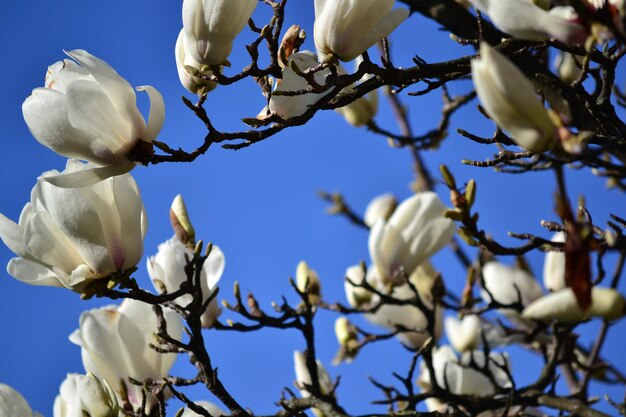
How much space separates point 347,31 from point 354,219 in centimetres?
225

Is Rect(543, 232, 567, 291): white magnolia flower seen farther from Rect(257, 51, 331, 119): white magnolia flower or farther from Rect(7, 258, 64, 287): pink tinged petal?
Rect(7, 258, 64, 287): pink tinged petal

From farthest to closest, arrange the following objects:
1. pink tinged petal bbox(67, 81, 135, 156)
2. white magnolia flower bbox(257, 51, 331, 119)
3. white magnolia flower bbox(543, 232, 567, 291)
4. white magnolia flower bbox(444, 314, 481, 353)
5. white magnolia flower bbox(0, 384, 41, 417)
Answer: white magnolia flower bbox(444, 314, 481, 353) < white magnolia flower bbox(543, 232, 567, 291) < white magnolia flower bbox(0, 384, 41, 417) < white magnolia flower bbox(257, 51, 331, 119) < pink tinged petal bbox(67, 81, 135, 156)

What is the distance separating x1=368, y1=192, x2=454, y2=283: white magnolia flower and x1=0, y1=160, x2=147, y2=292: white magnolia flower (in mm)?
949

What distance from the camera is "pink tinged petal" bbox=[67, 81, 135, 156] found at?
3.89 ft

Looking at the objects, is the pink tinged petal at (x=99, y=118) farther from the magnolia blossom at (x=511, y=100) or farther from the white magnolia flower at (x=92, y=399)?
the magnolia blossom at (x=511, y=100)

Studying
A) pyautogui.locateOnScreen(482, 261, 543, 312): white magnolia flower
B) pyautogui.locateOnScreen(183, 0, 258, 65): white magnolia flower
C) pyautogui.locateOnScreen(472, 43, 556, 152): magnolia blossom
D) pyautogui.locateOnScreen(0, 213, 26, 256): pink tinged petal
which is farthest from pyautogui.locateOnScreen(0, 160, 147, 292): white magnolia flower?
pyautogui.locateOnScreen(482, 261, 543, 312): white magnolia flower

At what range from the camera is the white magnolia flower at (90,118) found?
1.19 m

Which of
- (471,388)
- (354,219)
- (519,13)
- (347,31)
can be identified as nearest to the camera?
(519,13)

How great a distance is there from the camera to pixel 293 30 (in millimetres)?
1331

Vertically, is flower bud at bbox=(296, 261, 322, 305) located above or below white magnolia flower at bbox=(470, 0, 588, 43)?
above

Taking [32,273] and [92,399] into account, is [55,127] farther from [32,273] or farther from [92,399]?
[92,399]

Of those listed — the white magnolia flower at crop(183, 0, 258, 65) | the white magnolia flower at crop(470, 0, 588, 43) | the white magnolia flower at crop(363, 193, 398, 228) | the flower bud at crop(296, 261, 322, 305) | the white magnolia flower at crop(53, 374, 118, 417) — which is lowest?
the white magnolia flower at crop(53, 374, 118, 417)

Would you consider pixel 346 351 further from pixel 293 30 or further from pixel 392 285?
pixel 293 30

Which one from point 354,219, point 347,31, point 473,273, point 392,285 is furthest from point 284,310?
point 354,219
